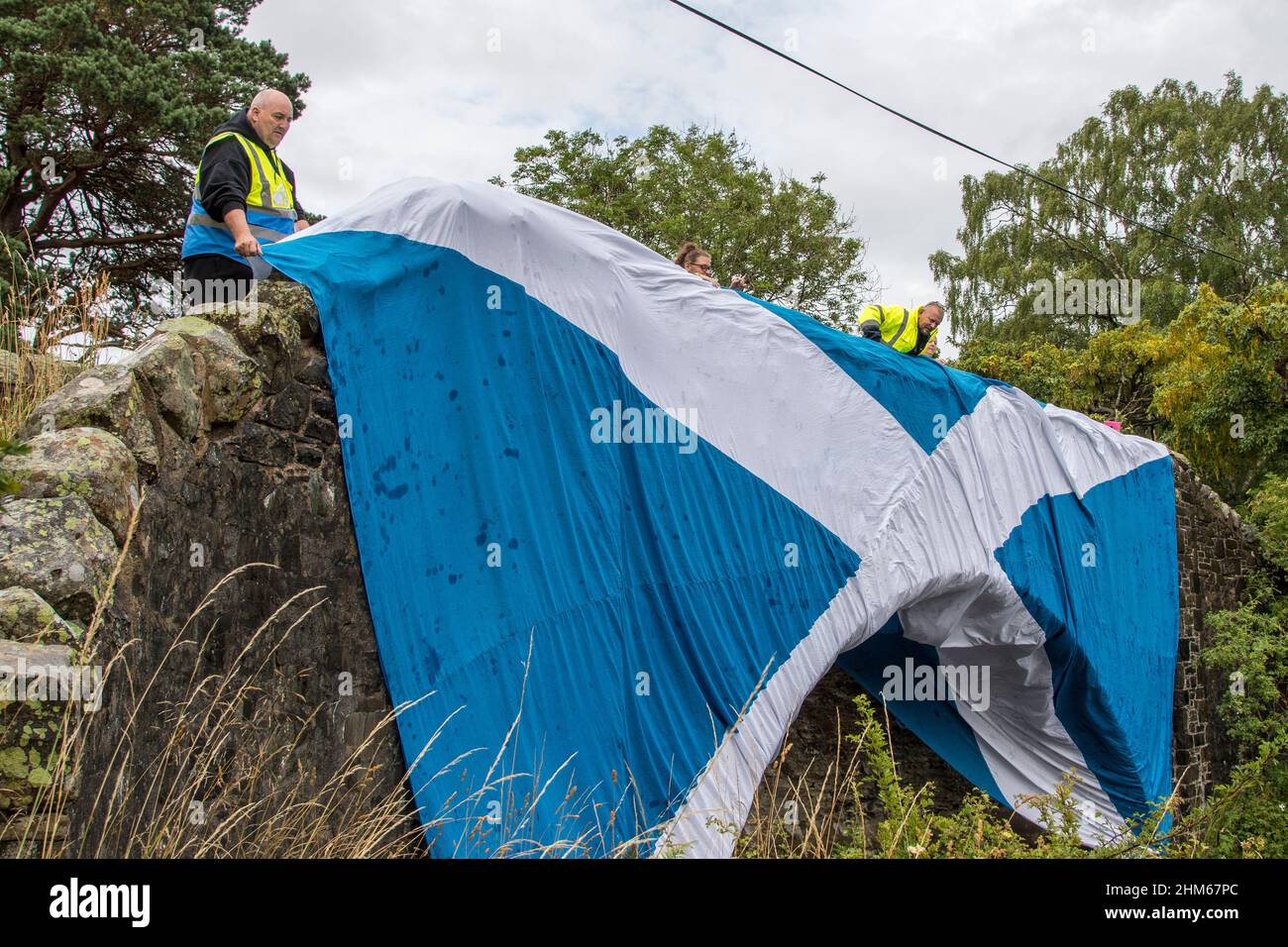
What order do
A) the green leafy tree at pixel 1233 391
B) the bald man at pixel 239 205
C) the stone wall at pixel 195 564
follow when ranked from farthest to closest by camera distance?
the green leafy tree at pixel 1233 391
the bald man at pixel 239 205
the stone wall at pixel 195 564

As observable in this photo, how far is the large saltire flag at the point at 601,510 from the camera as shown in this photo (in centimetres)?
380

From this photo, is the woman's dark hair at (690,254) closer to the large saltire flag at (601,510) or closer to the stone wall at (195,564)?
the large saltire flag at (601,510)

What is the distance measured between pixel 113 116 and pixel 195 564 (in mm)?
10094

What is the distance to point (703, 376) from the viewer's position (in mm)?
5016

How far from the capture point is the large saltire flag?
150 inches

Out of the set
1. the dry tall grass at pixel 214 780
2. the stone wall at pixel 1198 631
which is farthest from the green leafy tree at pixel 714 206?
the dry tall grass at pixel 214 780

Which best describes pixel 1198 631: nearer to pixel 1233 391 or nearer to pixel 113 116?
pixel 1233 391

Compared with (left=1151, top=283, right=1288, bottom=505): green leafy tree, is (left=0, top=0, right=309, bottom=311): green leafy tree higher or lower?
higher

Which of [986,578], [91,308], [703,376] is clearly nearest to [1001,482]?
[986,578]

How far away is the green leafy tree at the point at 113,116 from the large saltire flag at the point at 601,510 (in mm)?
8216

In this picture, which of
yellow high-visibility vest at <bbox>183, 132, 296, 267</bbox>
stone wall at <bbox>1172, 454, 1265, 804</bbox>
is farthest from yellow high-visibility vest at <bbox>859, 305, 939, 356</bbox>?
yellow high-visibility vest at <bbox>183, 132, 296, 267</bbox>

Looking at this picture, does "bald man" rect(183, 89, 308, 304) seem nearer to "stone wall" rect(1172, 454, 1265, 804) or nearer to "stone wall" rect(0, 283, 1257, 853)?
"stone wall" rect(0, 283, 1257, 853)

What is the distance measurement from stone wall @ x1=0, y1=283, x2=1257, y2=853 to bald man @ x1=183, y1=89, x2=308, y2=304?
42cm
